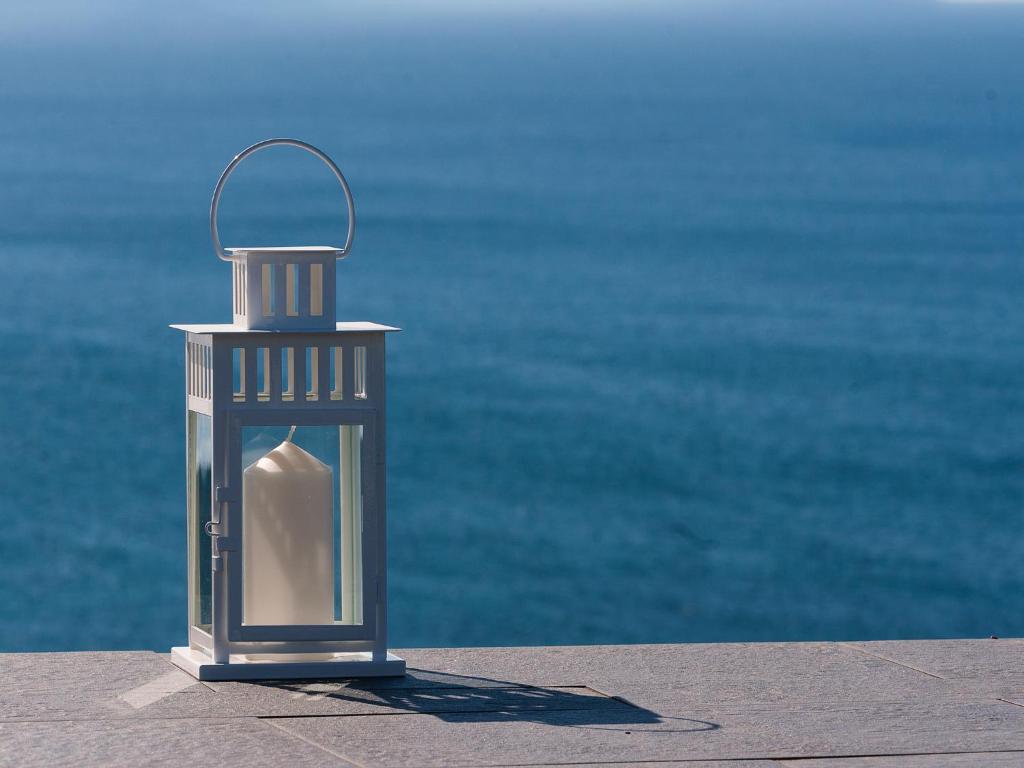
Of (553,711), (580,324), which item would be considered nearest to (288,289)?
(553,711)

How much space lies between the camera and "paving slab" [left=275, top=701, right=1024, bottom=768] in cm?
335

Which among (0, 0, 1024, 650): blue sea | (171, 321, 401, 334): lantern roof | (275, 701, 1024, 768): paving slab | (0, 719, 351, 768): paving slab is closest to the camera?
(0, 719, 351, 768): paving slab

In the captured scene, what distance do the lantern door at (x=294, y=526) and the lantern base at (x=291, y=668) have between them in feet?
0.17

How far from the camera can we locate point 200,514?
158 inches

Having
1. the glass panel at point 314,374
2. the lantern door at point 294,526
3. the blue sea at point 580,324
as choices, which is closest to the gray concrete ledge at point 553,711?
the lantern door at point 294,526

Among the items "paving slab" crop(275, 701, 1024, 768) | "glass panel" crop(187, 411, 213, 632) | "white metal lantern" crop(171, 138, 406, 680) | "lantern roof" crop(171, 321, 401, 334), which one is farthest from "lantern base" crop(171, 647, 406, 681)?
"lantern roof" crop(171, 321, 401, 334)

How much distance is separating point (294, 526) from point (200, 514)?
222 millimetres

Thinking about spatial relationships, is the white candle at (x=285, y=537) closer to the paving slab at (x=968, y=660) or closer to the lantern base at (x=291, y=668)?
the lantern base at (x=291, y=668)

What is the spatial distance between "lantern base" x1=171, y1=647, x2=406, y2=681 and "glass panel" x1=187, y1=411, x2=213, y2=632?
109 millimetres

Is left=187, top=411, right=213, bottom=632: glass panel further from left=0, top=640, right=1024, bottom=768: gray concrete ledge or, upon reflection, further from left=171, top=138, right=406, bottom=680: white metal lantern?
left=0, top=640, right=1024, bottom=768: gray concrete ledge

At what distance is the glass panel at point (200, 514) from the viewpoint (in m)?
4.00

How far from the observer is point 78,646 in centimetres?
2600

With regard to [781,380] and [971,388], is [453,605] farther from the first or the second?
[971,388]

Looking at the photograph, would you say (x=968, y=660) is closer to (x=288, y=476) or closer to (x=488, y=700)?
(x=488, y=700)
